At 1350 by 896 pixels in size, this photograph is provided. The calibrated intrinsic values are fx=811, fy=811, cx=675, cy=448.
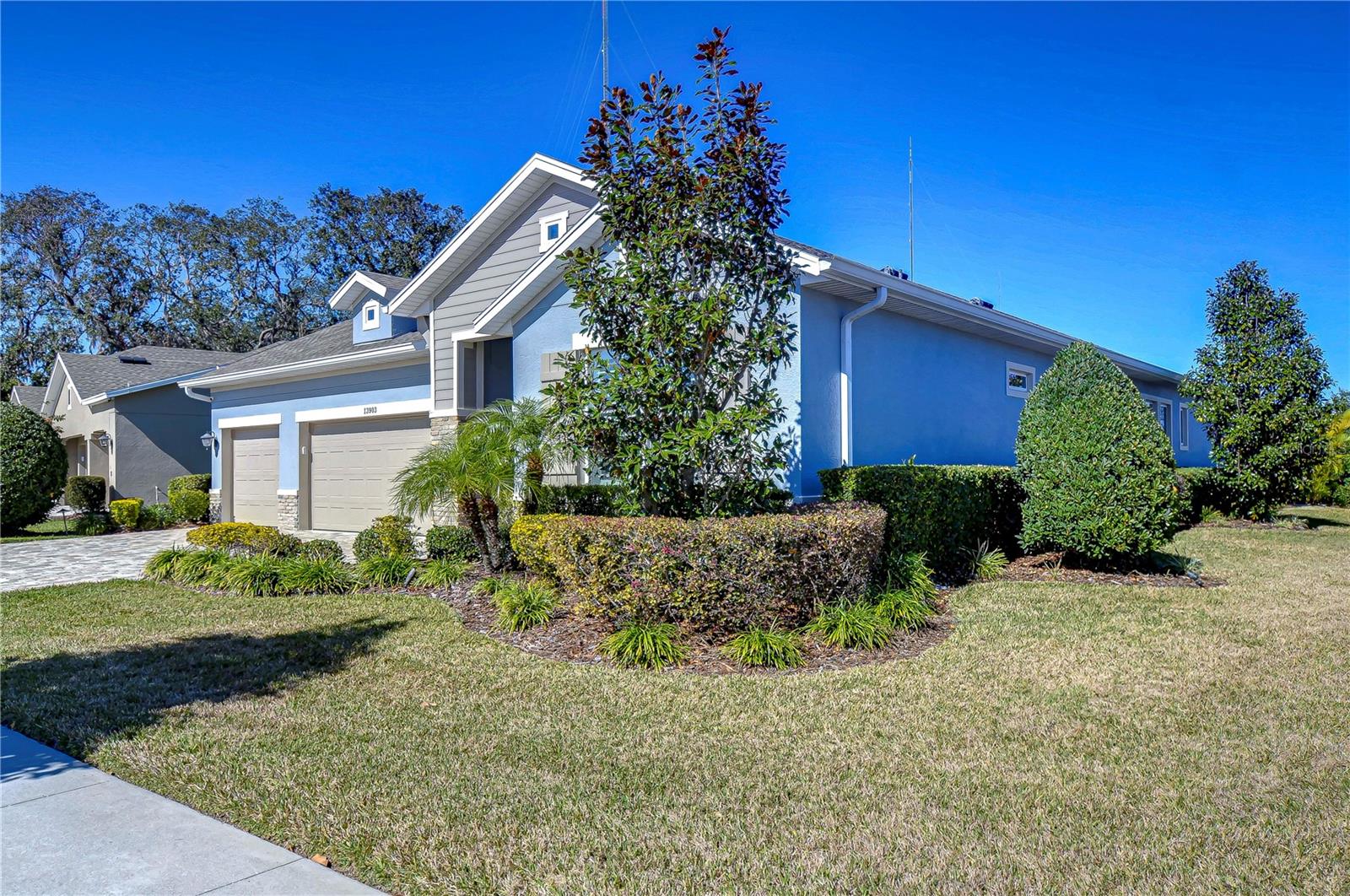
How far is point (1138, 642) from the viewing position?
6633mm

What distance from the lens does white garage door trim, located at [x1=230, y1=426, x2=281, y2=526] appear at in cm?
1744

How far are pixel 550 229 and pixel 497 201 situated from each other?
3.16 feet

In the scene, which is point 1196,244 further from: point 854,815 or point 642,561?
point 854,815

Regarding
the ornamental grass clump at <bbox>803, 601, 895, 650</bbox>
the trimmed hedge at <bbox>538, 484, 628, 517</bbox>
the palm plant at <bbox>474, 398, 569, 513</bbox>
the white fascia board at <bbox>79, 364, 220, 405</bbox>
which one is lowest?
the ornamental grass clump at <bbox>803, 601, 895, 650</bbox>

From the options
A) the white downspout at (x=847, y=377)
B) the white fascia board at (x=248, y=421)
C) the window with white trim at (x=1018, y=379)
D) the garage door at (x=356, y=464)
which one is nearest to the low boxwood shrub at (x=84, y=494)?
the white fascia board at (x=248, y=421)

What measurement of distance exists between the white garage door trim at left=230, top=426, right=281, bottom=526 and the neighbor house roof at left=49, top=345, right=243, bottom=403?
4495 mm

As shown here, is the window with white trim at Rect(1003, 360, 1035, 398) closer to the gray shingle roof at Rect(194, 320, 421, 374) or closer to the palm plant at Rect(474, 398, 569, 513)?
the palm plant at Rect(474, 398, 569, 513)

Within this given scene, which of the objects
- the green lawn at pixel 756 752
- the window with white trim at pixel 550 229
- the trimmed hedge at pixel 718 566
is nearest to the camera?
the green lawn at pixel 756 752

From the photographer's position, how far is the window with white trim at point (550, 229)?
1262 centimetres

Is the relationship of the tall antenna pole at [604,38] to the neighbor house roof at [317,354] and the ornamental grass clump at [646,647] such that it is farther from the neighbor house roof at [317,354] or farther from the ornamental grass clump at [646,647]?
the ornamental grass clump at [646,647]

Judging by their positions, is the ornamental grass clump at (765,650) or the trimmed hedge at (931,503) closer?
the ornamental grass clump at (765,650)

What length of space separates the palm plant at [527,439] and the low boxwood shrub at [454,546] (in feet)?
3.49

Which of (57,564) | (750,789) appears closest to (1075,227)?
(750,789)

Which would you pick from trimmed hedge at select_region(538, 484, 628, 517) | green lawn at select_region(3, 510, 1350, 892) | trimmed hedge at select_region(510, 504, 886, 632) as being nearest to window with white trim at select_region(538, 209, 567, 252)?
trimmed hedge at select_region(538, 484, 628, 517)
